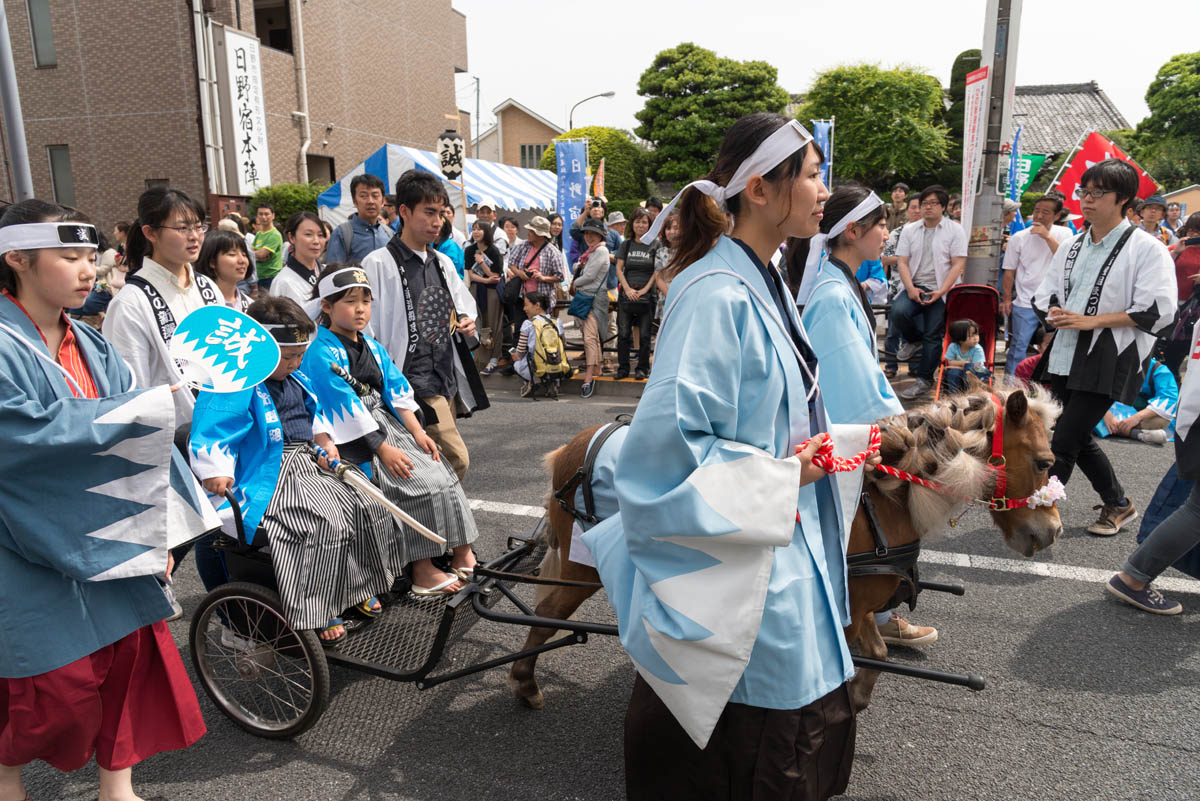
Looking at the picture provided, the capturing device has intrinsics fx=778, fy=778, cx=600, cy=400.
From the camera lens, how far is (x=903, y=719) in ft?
10.2

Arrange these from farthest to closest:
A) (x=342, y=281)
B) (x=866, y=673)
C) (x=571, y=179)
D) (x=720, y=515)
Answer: (x=571, y=179) → (x=342, y=281) → (x=866, y=673) → (x=720, y=515)

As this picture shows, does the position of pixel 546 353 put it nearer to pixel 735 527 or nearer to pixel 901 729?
pixel 901 729

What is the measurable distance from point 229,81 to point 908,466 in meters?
21.0

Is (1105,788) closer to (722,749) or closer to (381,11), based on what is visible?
(722,749)

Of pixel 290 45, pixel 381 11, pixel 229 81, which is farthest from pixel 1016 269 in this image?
pixel 381 11

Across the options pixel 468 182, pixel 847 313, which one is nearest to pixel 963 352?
pixel 847 313

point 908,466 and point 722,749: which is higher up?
point 908,466

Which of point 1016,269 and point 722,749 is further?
point 1016,269

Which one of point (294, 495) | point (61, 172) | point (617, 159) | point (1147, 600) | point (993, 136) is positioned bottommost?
point (1147, 600)

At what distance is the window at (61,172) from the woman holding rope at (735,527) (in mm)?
26192

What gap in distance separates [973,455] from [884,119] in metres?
28.2

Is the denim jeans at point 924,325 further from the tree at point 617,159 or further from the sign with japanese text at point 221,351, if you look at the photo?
the tree at point 617,159

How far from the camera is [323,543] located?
3033mm

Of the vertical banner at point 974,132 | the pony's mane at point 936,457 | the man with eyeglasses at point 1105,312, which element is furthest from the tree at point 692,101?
the pony's mane at point 936,457
